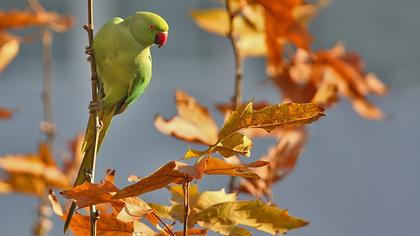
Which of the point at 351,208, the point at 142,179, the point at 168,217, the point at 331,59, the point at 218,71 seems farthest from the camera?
the point at 218,71

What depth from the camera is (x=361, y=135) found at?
3.83 m

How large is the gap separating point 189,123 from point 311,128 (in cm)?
287

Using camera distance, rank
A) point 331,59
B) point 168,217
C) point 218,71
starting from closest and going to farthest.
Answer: point 168,217 → point 331,59 → point 218,71

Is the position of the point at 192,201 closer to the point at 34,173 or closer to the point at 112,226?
the point at 112,226

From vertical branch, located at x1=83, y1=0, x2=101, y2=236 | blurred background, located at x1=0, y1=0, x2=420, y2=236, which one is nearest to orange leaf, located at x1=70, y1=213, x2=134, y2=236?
vertical branch, located at x1=83, y1=0, x2=101, y2=236

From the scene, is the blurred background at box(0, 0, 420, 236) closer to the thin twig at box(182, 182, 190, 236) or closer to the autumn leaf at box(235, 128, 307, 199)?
the autumn leaf at box(235, 128, 307, 199)

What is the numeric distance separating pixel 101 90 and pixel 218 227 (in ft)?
0.55

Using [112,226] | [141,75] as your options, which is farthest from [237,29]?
[112,226]

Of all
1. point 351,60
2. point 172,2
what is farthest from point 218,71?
point 351,60

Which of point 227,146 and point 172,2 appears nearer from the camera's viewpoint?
point 227,146

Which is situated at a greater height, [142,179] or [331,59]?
[331,59]

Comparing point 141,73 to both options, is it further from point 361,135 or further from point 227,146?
point 361,135

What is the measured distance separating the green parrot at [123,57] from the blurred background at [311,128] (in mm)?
2765

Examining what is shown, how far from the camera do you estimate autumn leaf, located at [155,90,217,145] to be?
28.5 inches
